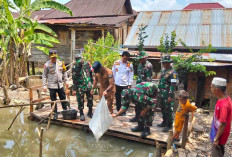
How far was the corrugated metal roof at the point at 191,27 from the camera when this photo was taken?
30.0 ft

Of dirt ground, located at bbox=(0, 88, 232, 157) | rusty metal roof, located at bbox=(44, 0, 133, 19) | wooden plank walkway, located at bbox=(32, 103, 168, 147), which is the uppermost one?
rusty metal roof, located at bbox=(44, 0, 133, 19)

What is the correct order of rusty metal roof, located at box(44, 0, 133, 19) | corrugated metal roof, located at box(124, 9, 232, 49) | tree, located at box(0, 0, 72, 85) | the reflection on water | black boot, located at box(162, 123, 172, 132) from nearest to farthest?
the reflection on water
black boot, located at box(162, 123, 172, 132)
corrugated metal roof, located at box(124, 9, 232, 49)
tree, located at box(0, 0, 72, 85)
rusty metal roof, located at box(44, 0, 133, 19)

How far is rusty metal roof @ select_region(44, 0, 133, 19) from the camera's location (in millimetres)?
15844

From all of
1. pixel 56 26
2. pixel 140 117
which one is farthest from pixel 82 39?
pixel 140 117

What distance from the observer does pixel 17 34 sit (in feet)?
34.6

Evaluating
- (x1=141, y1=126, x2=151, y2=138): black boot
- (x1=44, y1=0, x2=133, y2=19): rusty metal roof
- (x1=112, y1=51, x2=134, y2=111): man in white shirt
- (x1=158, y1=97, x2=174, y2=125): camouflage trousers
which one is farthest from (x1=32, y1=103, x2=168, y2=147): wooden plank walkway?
(x1=44, y1=0, x2=133, y2=19): rusty metal roof

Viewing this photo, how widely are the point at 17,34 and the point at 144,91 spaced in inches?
329

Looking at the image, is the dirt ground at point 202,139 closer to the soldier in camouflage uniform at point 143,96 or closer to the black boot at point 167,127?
the black boot at point 167,127

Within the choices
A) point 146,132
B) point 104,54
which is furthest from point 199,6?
point 146,132

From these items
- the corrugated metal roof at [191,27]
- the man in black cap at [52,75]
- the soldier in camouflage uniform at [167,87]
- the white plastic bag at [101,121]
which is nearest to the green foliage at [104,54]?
the corrugated metal roof at [191,27]

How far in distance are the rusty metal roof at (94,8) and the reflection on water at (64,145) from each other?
11.2 m

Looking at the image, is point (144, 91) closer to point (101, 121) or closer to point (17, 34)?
point (101, 121)

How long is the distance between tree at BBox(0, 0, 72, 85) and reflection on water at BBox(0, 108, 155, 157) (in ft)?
18.1

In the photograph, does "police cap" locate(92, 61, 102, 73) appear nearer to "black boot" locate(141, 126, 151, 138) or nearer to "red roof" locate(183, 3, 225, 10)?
"black boot" locate(141, 126, 151, 138)
